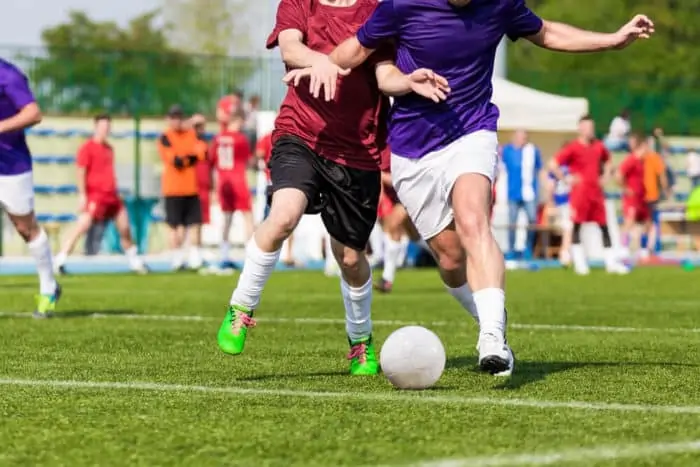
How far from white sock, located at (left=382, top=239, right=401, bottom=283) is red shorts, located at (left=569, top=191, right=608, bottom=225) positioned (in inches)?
221

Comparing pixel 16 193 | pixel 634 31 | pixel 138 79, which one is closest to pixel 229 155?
pixel 138 79

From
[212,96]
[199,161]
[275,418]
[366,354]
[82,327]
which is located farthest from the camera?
[212,96]

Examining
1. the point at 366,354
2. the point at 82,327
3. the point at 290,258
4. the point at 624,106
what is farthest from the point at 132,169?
the point at 366,354

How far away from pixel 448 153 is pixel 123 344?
3.05m

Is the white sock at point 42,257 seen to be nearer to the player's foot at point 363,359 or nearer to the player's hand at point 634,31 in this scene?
the player's foot at point 363,359

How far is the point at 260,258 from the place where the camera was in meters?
7.42

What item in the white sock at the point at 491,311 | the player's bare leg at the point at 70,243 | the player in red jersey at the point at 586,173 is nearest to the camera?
the white sock at the point at 491,311

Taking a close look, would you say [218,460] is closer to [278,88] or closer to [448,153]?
[448,153]

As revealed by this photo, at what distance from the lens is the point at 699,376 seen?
24.6 feet

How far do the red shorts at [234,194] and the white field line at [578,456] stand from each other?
1853 centimetres

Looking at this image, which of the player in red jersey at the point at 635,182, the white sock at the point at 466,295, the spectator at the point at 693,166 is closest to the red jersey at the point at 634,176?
the player in red jersey at the point at 635,182

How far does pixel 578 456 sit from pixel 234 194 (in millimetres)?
18829

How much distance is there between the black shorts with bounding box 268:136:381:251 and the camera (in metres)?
7.57

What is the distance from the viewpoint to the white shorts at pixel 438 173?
7.26 meters
